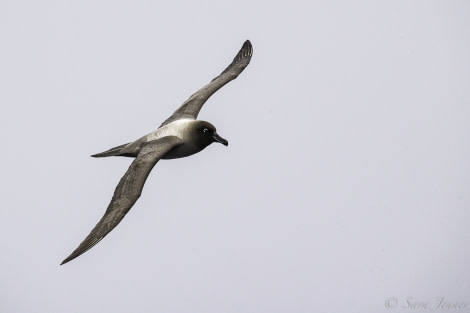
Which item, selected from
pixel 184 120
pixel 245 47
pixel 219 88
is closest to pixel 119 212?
pixel 184 120

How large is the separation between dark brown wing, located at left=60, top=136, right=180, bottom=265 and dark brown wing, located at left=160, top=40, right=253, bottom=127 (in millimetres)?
2442

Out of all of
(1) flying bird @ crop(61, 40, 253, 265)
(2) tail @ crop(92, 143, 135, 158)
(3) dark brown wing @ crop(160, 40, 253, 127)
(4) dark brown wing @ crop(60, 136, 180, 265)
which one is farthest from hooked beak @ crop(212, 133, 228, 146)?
(2) tail @ crop(92, 143, 135, 158)

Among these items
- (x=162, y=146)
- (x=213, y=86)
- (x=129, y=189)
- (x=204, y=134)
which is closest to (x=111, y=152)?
(x=162, y=146)

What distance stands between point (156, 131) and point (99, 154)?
1.48 m

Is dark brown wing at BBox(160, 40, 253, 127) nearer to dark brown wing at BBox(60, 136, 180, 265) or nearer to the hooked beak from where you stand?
the hooked beak

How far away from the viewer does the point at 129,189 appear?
60.3 feet

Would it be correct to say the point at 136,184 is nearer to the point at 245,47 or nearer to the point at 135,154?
the point at 135,154

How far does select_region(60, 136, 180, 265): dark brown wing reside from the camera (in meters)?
17.1

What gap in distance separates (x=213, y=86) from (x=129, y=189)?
19.9ft

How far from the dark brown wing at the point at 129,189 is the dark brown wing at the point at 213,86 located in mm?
2442

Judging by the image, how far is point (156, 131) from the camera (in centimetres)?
2086

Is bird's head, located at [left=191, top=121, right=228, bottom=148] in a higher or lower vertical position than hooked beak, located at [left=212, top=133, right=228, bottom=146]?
higher

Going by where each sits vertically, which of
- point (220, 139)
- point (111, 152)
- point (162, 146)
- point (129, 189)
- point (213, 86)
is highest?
point (213, 86)

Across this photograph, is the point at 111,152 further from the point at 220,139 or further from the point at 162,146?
the point at 220,139
